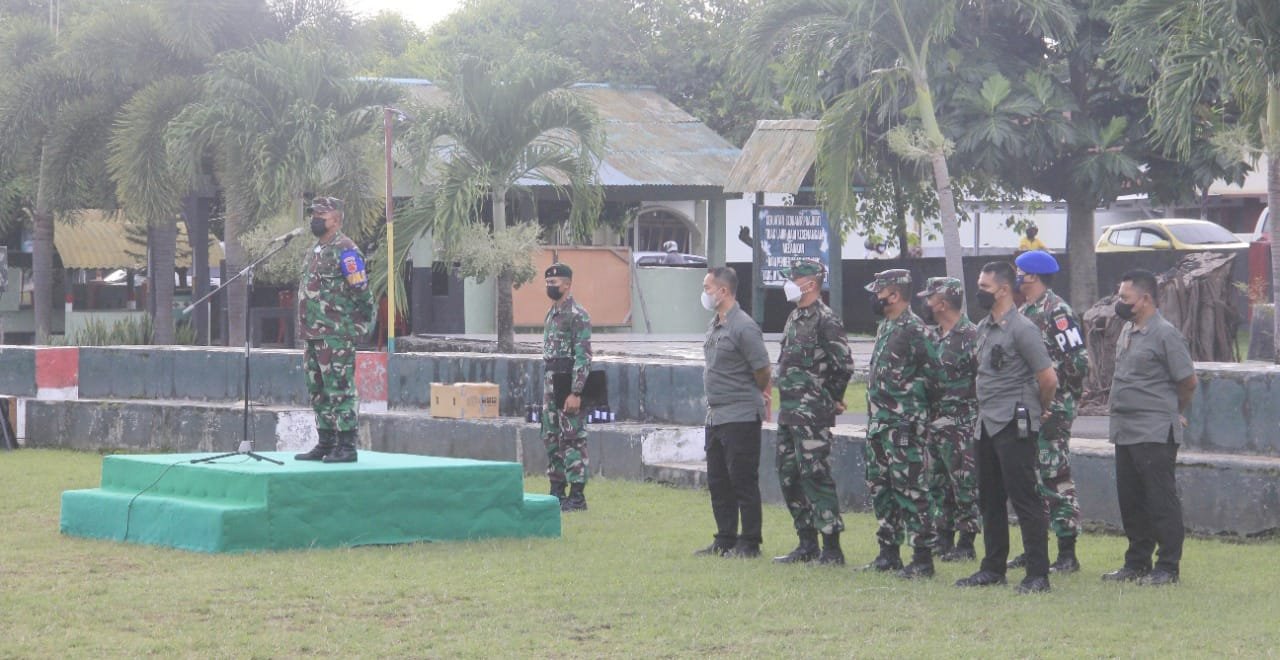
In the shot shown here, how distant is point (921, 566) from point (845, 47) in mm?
14749

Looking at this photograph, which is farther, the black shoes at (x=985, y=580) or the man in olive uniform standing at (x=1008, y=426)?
the black shoes at (x=985, y=580)

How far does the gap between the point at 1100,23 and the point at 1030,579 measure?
18.5 meters

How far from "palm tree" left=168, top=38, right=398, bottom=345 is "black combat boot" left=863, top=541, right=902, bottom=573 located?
682 inches

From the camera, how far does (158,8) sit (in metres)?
27.6

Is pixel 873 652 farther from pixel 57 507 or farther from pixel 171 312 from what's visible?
pixel 171 312

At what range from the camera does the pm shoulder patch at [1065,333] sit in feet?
33.6

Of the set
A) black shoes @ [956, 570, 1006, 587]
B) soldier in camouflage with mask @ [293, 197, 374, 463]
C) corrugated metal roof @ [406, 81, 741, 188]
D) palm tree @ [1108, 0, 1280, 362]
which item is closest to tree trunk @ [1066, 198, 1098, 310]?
palm tree @ [1108, 0, 1280, 362]

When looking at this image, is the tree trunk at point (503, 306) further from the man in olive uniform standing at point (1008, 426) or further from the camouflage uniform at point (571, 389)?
the man in olive uniform standing at point (1008, 426)

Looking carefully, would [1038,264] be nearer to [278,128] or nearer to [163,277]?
[278,128]

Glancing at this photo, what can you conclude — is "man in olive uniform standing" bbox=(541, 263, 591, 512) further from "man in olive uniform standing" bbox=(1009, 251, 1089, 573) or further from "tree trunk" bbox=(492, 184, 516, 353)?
"tree trunk" bbox=(492, 184, 516, 353)

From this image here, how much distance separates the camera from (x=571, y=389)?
13141 mm

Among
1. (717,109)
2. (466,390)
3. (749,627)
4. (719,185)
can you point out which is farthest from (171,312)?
(749,627)

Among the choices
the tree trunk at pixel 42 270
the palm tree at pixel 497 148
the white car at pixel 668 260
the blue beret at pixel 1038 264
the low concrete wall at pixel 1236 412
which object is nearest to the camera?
the blue beret at pixel 1038 264

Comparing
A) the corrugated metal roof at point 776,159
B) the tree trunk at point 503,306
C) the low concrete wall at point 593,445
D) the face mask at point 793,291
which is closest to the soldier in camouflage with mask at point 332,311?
the face mask at point 793,291
